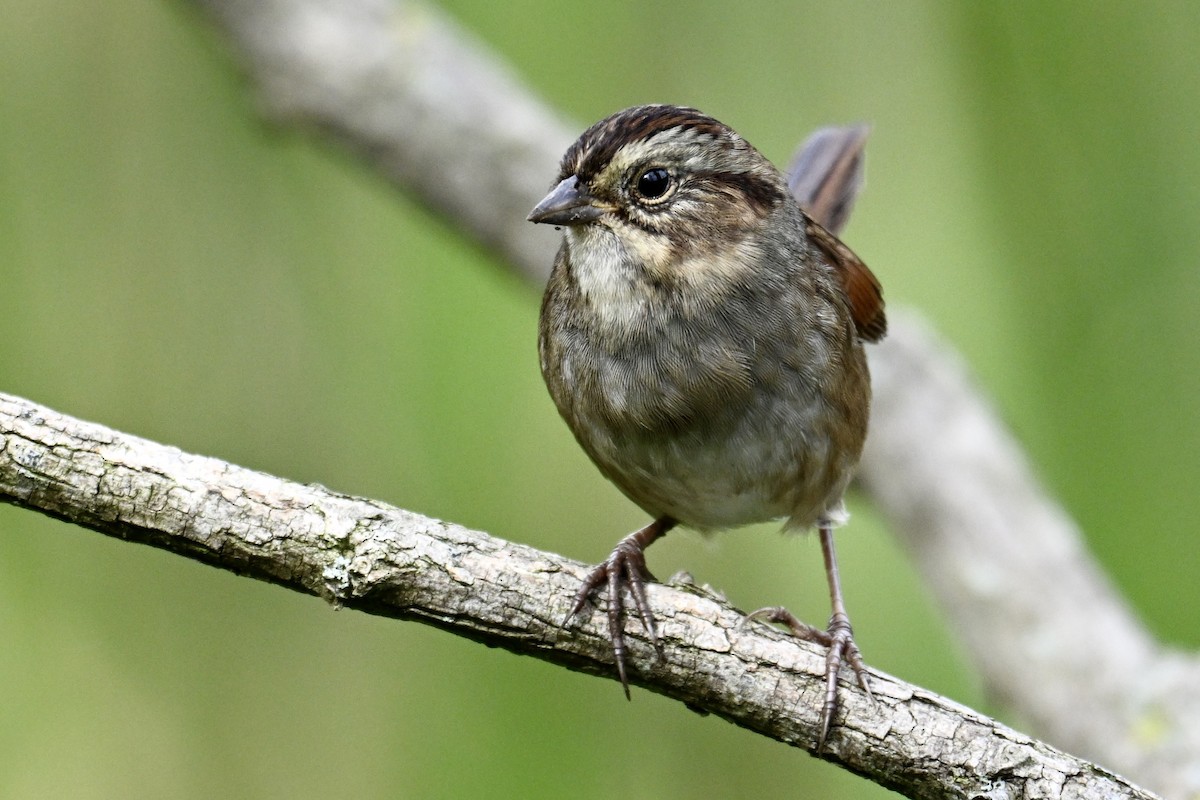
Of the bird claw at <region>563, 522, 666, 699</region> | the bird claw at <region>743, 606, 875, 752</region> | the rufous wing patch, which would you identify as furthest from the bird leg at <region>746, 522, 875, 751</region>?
the rufous wing patch

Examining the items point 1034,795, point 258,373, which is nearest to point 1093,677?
point 1034,795

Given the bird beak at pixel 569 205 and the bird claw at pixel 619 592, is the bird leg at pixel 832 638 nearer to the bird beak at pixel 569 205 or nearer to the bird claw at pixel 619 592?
the bird claw at pixel 619 592

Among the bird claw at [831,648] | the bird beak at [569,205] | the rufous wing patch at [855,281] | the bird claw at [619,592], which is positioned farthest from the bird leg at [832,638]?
the bird beak at [569,205]

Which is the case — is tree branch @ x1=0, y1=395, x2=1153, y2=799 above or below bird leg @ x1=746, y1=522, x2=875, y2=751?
below

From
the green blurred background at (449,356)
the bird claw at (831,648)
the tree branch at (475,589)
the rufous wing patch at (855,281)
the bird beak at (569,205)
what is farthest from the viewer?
the green blurred background at (449,356)

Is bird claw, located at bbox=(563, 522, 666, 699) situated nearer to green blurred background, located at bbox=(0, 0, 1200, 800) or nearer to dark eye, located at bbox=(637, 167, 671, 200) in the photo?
dark eye, located at bbox=(637, 167, 671, 200)

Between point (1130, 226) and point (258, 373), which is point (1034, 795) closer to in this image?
point (1130, 226)

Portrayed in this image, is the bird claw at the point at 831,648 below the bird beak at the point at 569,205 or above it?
below

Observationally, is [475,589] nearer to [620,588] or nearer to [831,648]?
[620,588]
